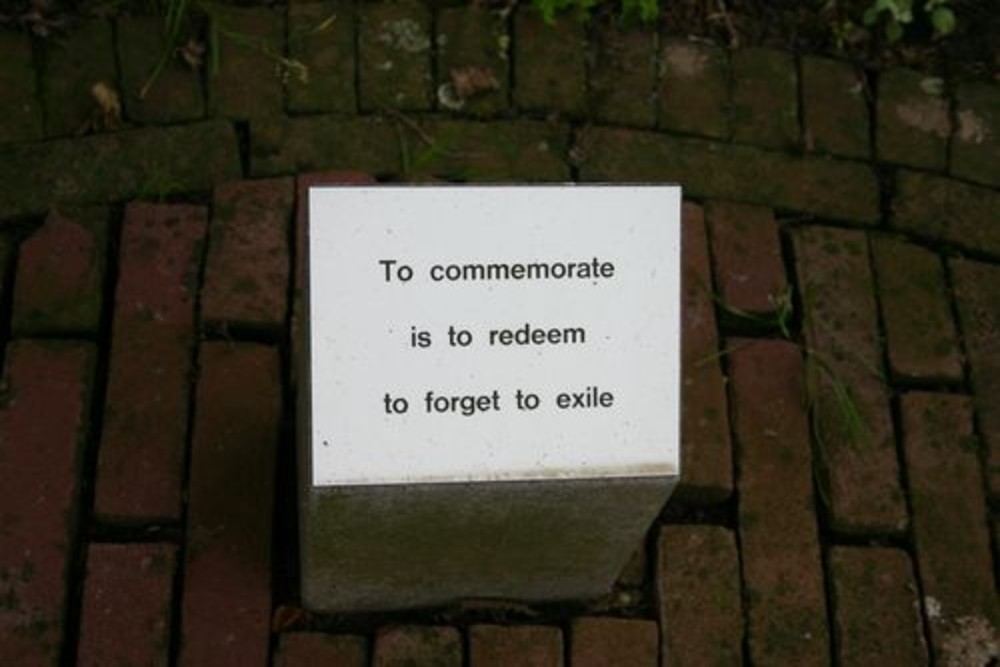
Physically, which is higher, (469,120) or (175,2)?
(175,2)

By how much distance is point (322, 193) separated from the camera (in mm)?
1706

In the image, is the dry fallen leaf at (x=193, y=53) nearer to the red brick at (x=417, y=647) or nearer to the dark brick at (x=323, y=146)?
the dark brick at (x=323, y=146)

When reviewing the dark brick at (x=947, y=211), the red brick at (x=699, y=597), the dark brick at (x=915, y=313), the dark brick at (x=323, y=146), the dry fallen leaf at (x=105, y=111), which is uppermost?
the dry fallen leaf at (x=105, y=111)

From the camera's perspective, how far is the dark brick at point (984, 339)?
8.12 feet

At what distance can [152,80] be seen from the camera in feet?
8.77

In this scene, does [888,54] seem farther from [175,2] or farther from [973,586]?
[175,2]

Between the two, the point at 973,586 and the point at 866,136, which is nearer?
the point at 973,586

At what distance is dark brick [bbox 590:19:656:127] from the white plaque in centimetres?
103

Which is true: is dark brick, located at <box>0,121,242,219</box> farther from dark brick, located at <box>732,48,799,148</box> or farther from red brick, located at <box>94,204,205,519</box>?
dark brick, located at <box>732,48,799,148</box>

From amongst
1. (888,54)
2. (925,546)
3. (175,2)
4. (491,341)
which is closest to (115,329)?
(175,2)

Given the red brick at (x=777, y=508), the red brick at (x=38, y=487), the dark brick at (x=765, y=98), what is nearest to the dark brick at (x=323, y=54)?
the red brick at (x=38, y=487)

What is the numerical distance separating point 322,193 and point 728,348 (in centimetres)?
107

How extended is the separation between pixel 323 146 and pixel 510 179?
395mm

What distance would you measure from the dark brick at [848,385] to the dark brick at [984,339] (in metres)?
0.19
